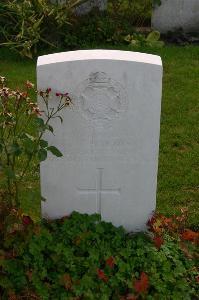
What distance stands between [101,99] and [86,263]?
927 mm

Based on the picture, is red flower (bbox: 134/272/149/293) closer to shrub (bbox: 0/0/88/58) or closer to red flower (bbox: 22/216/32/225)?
red flower (bbox: 22/216/32/225)

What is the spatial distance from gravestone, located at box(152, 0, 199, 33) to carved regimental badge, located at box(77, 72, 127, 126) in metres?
4.61

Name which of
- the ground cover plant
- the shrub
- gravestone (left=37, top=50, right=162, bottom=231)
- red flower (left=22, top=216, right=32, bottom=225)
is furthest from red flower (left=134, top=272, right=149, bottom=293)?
the shrub

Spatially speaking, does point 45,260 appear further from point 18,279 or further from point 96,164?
point 96,164

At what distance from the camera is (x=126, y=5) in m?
8.00

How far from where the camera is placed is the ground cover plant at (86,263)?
3486 millimetres

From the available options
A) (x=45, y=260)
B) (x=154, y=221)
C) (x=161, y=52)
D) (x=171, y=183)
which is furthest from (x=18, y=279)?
(x=161, y=52)

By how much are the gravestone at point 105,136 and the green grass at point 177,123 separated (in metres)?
0.66

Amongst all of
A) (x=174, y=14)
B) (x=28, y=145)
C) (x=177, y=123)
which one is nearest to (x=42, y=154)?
(x=28, y=145)

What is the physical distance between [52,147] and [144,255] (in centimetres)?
85

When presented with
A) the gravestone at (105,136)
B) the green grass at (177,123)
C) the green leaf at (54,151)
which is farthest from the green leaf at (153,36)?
the green leaf at (54,151)

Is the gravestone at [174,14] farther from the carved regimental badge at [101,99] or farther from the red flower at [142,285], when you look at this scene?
the red flower at [142,285]

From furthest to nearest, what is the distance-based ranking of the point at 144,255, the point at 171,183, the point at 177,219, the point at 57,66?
the point at 171,183 → the point at 177,219 → the point at 144,255 → the point at 57,66

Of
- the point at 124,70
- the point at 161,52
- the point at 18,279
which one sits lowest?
the point at 18,279
